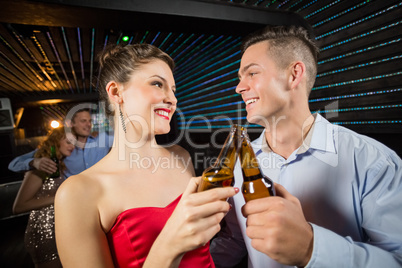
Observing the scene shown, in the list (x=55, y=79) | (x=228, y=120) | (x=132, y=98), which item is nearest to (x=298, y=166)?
(x=132, y=98)

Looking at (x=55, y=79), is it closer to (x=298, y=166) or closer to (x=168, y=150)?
(x=168, y=150)

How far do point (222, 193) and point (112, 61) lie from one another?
1.24 metres

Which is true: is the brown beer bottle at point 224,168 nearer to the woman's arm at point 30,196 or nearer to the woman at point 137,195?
the woman at point 137,195

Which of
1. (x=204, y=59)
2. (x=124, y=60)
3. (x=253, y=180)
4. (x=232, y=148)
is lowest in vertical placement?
(x=253, y=180)

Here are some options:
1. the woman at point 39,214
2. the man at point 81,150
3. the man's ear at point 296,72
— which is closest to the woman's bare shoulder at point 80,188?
the man's ear at point 296,72

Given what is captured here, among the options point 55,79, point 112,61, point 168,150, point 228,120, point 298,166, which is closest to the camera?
point 298,166

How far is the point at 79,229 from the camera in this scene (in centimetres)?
Answer: 94

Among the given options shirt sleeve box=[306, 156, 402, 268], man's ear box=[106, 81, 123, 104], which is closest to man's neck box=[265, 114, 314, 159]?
shirt sleeve box=[306, 156, 402, 268]

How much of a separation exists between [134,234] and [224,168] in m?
0.74

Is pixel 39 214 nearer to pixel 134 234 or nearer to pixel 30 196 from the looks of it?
pixel 30 196

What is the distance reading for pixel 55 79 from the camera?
8.76 meters

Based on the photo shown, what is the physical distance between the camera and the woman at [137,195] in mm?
667

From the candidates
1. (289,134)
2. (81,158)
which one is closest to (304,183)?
(289,134)

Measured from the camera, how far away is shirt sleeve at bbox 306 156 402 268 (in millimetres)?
659
